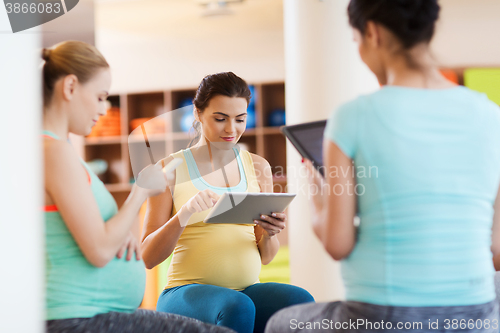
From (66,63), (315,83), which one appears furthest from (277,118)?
(66,63)

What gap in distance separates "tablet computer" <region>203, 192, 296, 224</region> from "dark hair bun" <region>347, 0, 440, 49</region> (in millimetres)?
495

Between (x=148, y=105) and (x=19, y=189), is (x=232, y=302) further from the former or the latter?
(x=148, y=105)

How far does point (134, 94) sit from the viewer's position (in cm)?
413

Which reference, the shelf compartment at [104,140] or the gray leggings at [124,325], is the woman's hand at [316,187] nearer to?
the gray leggings at [124,325]

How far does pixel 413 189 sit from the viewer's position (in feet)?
2.38

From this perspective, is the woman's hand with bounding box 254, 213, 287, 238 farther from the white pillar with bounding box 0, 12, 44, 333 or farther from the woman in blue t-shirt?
the white pillar with bounding box 0, 12, 44, 333

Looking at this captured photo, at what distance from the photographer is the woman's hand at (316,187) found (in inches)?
32.6

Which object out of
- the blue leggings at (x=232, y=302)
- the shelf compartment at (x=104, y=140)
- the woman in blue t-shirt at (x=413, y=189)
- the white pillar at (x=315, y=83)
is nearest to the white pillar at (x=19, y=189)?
the woman in blue t-shirt at (x=413, y=189)

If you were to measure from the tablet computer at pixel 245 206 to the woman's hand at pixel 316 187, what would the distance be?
0.80 feet

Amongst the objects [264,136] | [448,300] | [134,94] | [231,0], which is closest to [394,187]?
[448,300]

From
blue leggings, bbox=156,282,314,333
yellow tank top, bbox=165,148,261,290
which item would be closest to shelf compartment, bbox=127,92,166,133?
yellow tank top, bbox=165,148,261,290

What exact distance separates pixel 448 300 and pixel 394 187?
20 cm

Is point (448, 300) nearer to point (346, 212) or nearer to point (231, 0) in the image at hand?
point (346, 212)

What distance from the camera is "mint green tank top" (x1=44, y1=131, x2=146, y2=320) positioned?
81 cm
